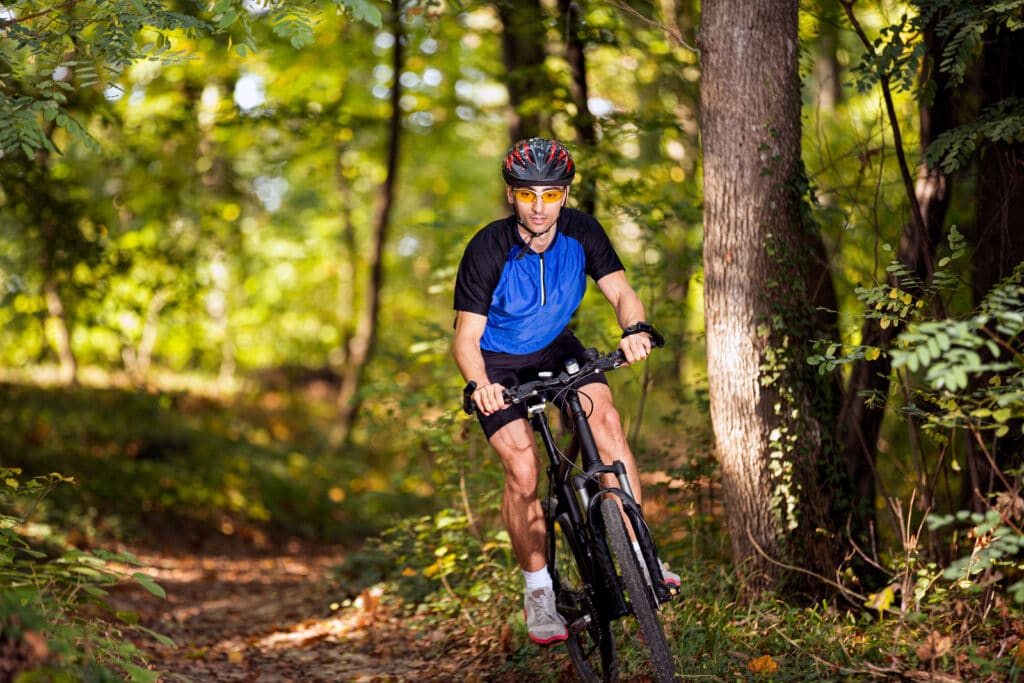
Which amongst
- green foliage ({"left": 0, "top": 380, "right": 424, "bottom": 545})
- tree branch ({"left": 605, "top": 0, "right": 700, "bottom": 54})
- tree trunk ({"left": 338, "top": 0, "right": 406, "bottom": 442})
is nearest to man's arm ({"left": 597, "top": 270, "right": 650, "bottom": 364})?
tree branch ({"left": 605, "top": 0, "right": 700, "bottom": 54})

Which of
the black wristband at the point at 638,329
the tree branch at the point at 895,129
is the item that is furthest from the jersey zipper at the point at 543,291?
the tree branch at the point at 895,129

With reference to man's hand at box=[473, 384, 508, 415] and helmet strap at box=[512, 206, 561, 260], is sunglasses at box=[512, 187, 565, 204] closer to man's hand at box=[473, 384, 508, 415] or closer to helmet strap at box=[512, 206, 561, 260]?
helmet strap at box=[512, 206, 561, 260]

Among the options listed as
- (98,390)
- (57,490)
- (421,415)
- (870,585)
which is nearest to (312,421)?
(98,390)

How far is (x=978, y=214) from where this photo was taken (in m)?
5.33

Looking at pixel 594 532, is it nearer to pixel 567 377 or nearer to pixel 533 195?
pixel 567 377

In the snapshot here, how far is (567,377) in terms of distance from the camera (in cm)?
393

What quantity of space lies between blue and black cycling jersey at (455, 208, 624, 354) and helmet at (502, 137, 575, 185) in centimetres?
23

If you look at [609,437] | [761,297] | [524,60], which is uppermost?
[524,60]

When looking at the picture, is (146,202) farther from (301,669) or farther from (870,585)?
(870,585)

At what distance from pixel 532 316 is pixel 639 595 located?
1325 millimetres

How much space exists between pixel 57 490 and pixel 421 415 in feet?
14.3

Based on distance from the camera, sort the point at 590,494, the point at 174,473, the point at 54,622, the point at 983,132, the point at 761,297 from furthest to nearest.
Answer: the point at 174,473 → the point at 761,297 → the point at 983,132 → the point at 590,494 → the point at 54,622

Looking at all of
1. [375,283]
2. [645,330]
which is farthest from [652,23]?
[375,283]

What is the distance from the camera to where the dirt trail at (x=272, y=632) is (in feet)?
17.6
